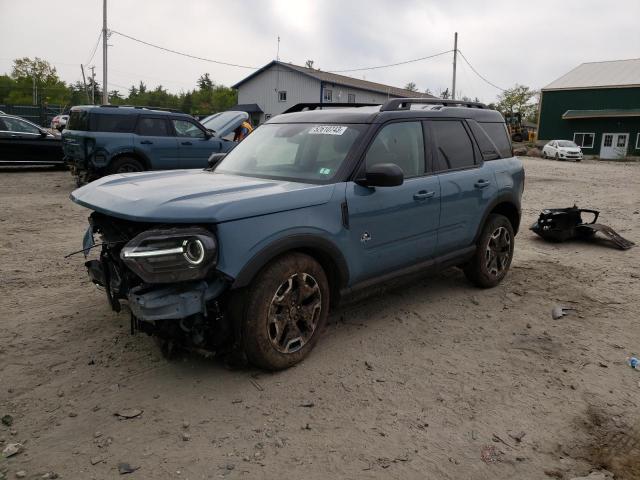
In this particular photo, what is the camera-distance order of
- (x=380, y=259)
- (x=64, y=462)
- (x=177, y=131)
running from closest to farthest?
(x=64, y=462) < (x=380, y=259) < (x=177, y=131)

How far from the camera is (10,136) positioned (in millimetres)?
13469

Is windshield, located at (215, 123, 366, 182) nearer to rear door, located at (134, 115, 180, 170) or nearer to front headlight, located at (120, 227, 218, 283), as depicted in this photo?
front headlight, located at (120, 227, 218, 283)

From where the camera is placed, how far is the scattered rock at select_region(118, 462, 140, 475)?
99.9 inches

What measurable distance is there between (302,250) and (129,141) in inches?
346

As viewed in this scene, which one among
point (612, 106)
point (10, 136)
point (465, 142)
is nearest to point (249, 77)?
point (612, 106)

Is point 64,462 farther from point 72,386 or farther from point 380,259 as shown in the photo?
point 380,259

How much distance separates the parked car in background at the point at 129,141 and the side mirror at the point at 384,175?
867 cm

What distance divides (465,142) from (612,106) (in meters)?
41.2

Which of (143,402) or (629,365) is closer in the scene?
(143,402)

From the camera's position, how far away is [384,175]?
3.60 m

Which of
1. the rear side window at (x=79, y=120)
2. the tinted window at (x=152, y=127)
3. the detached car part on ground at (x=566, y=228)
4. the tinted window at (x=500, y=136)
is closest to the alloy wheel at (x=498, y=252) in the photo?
the tinted window at (x=500, y=136)

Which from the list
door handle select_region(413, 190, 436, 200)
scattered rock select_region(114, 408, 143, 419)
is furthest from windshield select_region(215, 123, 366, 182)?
scattered rock select_region(114, 408, 143, 419)

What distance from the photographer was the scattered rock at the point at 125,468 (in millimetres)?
2538

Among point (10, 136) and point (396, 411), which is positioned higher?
point (10, 136)
